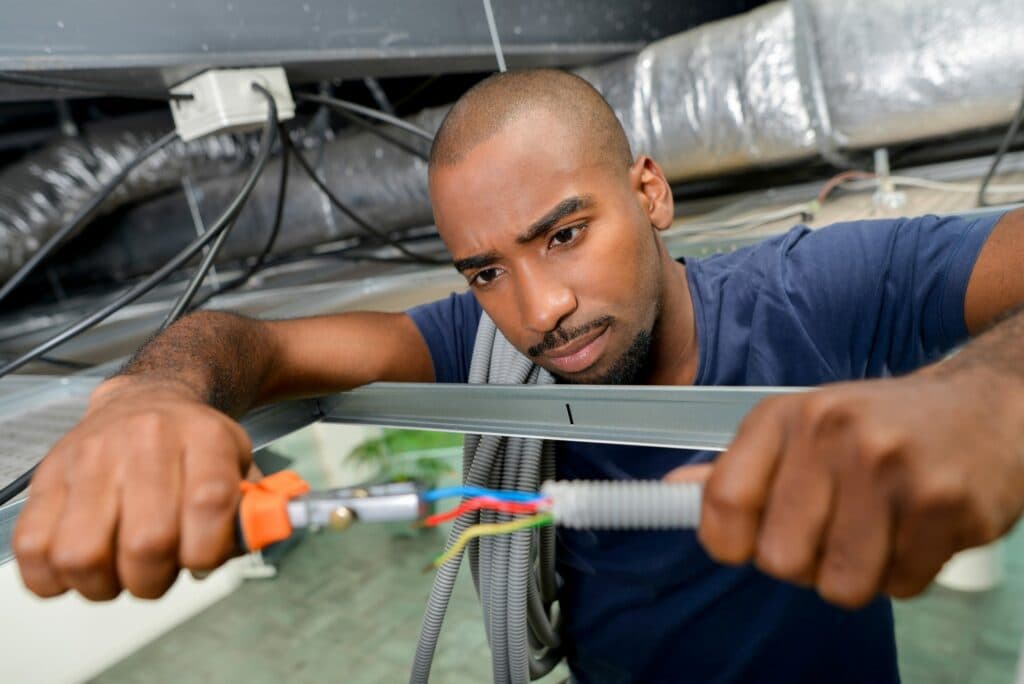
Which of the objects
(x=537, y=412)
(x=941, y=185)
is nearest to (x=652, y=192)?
(x=537, y=412)

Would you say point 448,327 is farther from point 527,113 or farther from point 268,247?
point 268,247

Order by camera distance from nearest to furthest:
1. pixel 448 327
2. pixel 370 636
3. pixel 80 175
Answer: pixel 448 327 → pixel 370 636 → pixel 80 175

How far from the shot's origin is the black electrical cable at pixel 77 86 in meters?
0.74

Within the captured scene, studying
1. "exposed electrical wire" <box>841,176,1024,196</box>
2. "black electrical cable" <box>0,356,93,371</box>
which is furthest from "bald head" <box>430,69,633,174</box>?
"black electrical cable" <box>0,356,93,371</box>

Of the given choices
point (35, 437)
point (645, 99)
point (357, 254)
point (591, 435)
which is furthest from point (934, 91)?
point (35, 437)

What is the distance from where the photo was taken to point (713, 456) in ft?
2.50

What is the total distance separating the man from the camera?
0.30 meters

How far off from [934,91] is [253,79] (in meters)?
1.05

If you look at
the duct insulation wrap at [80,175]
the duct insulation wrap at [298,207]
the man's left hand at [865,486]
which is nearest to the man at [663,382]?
the man's left hand at [865,486]

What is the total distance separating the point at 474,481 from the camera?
29.9 inches

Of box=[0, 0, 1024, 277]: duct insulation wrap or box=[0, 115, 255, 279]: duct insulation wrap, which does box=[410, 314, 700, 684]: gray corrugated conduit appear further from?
box=[0, 115, 255, 279]: duct insulation wrap

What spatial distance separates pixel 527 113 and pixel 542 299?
0.72ft

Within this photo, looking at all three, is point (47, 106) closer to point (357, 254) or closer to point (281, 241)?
point (281, 241)

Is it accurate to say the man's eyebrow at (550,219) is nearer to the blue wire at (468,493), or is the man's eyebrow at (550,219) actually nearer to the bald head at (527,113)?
the bald head at (527,113)
